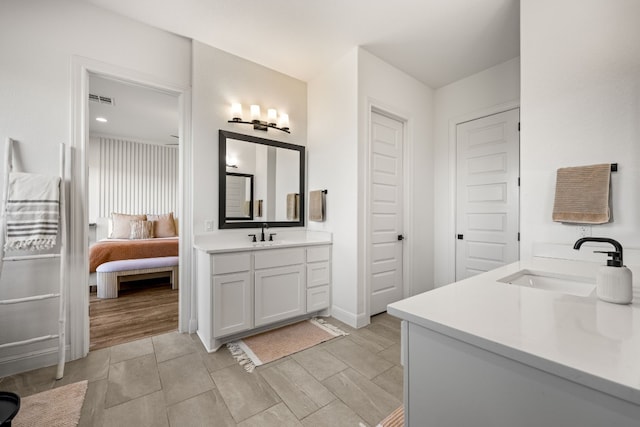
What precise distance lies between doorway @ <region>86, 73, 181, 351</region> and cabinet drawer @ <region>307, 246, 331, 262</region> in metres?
1.33

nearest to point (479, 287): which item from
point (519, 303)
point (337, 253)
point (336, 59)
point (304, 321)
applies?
point (519, 303)

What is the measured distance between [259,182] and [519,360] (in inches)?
108

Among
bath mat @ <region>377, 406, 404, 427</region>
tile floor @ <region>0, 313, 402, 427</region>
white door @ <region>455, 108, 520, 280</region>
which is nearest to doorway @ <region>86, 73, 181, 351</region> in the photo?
tile floor @ <region>0, 313, 402, 427</region>

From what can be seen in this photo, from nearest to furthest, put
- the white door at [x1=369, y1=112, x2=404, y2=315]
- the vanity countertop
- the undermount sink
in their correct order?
the undermount sink < the vanity countertop < the white door at [x1=369, y1=112, x2=404, y2=315]

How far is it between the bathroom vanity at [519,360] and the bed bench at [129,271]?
4.13m

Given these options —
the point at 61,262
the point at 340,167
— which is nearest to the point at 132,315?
the point at 61,262

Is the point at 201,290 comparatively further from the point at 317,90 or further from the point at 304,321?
the point at 317,90

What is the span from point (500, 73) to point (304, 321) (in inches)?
136

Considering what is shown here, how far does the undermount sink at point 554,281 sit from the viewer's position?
1.19 m

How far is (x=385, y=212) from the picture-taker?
3.09m

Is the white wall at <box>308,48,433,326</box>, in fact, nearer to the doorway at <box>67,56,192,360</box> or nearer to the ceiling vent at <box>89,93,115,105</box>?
the doorway at <box>67,56,192,360</box>

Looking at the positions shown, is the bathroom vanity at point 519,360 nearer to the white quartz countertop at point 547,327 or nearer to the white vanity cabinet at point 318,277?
the white quartz countertop at point 547,327

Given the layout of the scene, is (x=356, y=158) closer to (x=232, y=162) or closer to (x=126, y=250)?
(x=232, y=162)

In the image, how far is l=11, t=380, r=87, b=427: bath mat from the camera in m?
1.47
